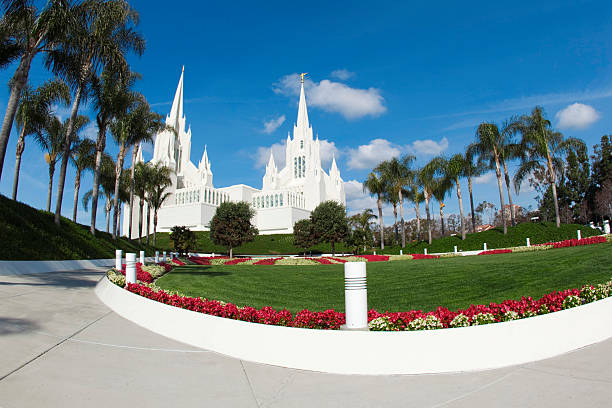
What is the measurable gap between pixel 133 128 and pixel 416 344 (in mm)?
30946

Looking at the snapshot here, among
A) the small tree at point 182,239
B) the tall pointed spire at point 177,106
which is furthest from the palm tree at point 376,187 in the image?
the tall pointed spire at point 177,106

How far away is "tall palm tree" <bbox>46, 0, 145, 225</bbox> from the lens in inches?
587

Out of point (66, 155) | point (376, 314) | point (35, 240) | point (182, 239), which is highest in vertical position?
point (66, 155)

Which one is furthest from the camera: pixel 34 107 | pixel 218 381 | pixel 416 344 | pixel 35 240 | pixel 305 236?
pixel 305 236

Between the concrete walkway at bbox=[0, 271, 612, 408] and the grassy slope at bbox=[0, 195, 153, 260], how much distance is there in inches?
439

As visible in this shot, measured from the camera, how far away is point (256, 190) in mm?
79188

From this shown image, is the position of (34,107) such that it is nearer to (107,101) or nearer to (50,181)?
(107,101)

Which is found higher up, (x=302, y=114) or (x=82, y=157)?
(x=302, y=114)

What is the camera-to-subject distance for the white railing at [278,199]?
234 ft

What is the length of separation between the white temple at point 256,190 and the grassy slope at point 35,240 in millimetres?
46287

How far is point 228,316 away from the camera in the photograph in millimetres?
5371

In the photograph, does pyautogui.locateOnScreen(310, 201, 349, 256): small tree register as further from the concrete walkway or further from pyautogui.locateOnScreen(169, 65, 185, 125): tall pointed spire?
pyautogui.locateOnScreen(169, 65, 185, 125): tall pointed spire

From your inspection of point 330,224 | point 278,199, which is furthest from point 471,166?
point 278,199

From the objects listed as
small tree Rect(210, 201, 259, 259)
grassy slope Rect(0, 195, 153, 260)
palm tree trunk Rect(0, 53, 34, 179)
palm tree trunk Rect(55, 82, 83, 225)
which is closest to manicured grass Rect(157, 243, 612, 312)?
grassy slope Rect(0, 195, 153, 260)
